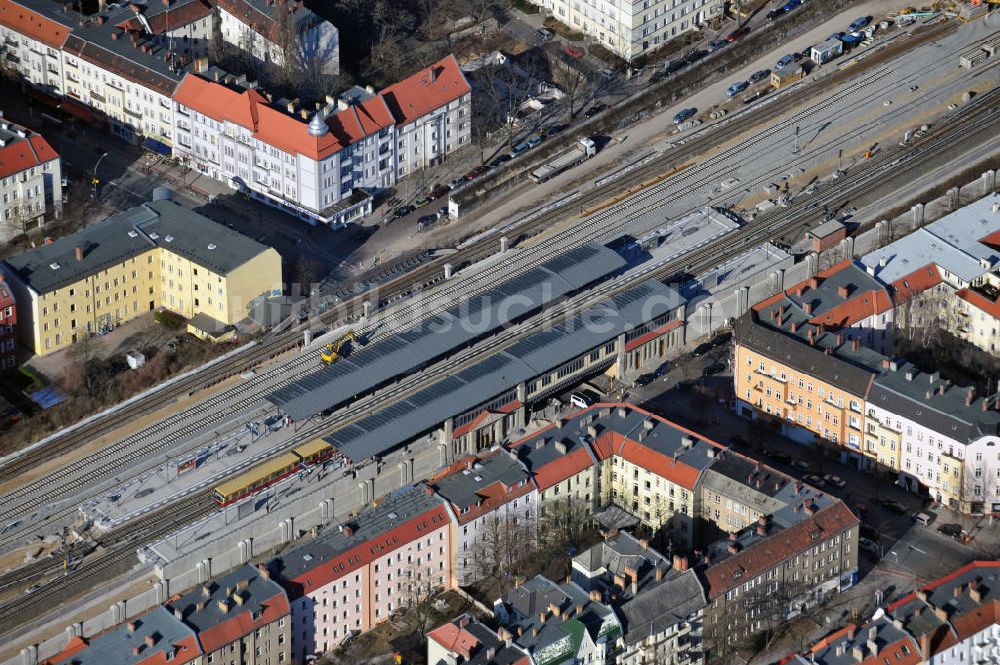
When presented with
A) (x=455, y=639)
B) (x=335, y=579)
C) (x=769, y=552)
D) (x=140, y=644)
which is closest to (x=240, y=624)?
(x=140, y=644)

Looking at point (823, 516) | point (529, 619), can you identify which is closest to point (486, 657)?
point (529, 619)

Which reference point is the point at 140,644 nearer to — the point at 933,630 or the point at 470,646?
the point at 470,646

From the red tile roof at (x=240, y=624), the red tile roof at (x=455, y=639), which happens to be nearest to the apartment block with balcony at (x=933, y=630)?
the red tile roof at (x=455, y=639)

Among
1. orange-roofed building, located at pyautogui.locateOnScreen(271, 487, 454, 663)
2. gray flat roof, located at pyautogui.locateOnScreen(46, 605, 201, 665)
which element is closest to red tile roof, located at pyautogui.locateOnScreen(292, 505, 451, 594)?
orange-roofed building, located at pyautogui.locateOnScreen(271, 487, 454, 663)

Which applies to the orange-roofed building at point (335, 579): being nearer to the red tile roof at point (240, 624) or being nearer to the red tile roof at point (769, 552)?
the red tile roof at point (240, 624)

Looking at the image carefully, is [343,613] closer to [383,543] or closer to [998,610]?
[383,543]

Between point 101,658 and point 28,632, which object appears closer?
point 101,658
